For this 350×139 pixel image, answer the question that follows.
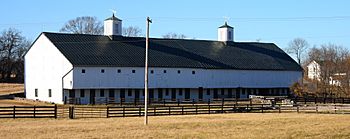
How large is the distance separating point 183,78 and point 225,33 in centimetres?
1662

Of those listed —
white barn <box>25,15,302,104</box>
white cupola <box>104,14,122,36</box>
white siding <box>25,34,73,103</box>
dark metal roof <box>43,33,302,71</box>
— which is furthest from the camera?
white cupola <box>104,14,122,36</box>

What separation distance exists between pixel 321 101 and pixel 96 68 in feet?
79.8

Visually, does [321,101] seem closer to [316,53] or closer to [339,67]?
[339,67]

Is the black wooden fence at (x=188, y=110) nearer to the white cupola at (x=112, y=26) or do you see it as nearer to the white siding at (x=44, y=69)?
the white siding at (x=44, y=69)

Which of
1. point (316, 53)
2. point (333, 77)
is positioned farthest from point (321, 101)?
point (316, 53)

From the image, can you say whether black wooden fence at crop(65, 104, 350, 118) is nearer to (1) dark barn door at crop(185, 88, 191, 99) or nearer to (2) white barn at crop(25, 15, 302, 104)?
(2) white barn at crop(25, 15, 302, 104)

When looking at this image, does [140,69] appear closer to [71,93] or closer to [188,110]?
[71,93]

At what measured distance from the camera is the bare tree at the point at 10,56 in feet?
368

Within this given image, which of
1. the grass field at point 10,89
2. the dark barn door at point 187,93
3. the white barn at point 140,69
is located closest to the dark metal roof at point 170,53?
the white barn at point 140,69

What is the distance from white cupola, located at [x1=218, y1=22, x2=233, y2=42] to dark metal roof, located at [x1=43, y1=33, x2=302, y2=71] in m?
1.13

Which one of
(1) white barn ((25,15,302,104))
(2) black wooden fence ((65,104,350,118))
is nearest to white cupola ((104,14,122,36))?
(1) white barn ((25,15,302,104))

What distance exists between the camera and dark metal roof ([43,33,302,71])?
71375 millimetres

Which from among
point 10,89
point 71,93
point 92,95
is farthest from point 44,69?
point 10,89

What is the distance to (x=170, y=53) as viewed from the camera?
78.2m
